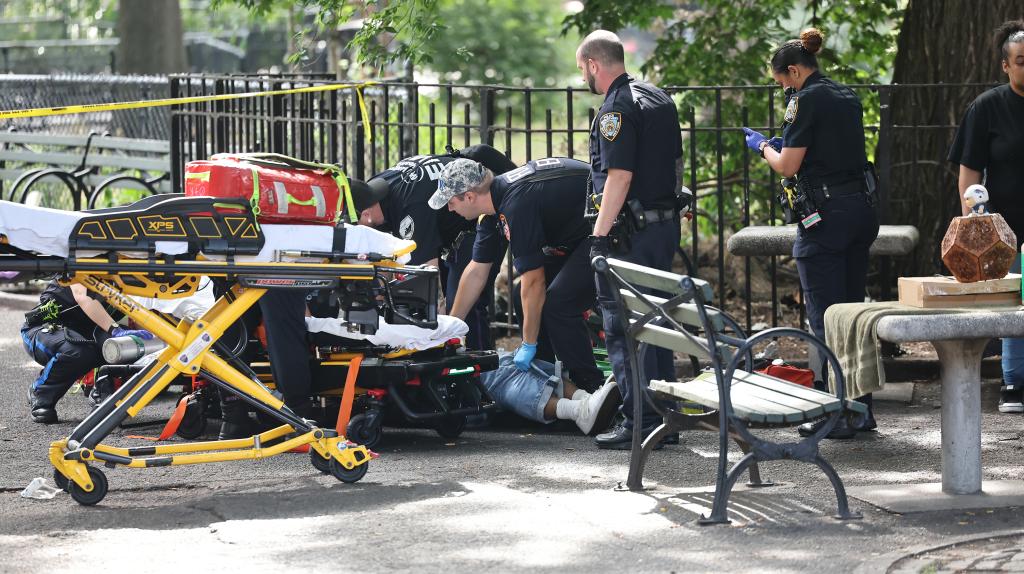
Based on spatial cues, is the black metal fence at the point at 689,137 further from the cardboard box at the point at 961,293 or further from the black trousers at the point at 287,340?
the cardboard box at the point at 961,293

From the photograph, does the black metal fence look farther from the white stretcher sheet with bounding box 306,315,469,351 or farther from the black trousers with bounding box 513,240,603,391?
the white stretcher sheet with bounding box 306,315,469,351

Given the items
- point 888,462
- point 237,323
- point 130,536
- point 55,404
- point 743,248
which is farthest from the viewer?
point 743,248

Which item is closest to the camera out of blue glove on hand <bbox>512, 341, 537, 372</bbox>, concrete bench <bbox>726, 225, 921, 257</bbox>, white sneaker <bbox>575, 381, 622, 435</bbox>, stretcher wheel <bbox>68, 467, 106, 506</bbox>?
stretcher wheel <bbox>68, 467, 106, 506</bbox>

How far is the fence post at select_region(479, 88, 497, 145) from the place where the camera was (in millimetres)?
9211

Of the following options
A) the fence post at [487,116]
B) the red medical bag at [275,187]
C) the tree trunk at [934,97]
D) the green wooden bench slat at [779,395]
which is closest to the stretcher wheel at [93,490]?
the red medical bag at [275,187]

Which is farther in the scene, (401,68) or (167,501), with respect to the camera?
(401,68)

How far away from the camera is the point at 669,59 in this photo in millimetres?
12398

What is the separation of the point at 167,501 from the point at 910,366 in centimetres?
452

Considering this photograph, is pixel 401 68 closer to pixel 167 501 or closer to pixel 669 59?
pixel 669 59

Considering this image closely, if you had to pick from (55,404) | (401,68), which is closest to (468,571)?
(55,404)

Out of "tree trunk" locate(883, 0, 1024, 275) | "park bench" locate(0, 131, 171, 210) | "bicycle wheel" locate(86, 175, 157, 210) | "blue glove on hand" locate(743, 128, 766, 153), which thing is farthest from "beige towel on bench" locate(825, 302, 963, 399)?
"park bench" locate(0, 131, 171, 210)

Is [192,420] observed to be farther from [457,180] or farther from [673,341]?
[673,341]

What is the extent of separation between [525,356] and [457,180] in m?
0.91

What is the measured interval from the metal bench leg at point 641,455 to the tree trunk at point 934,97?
432cm
